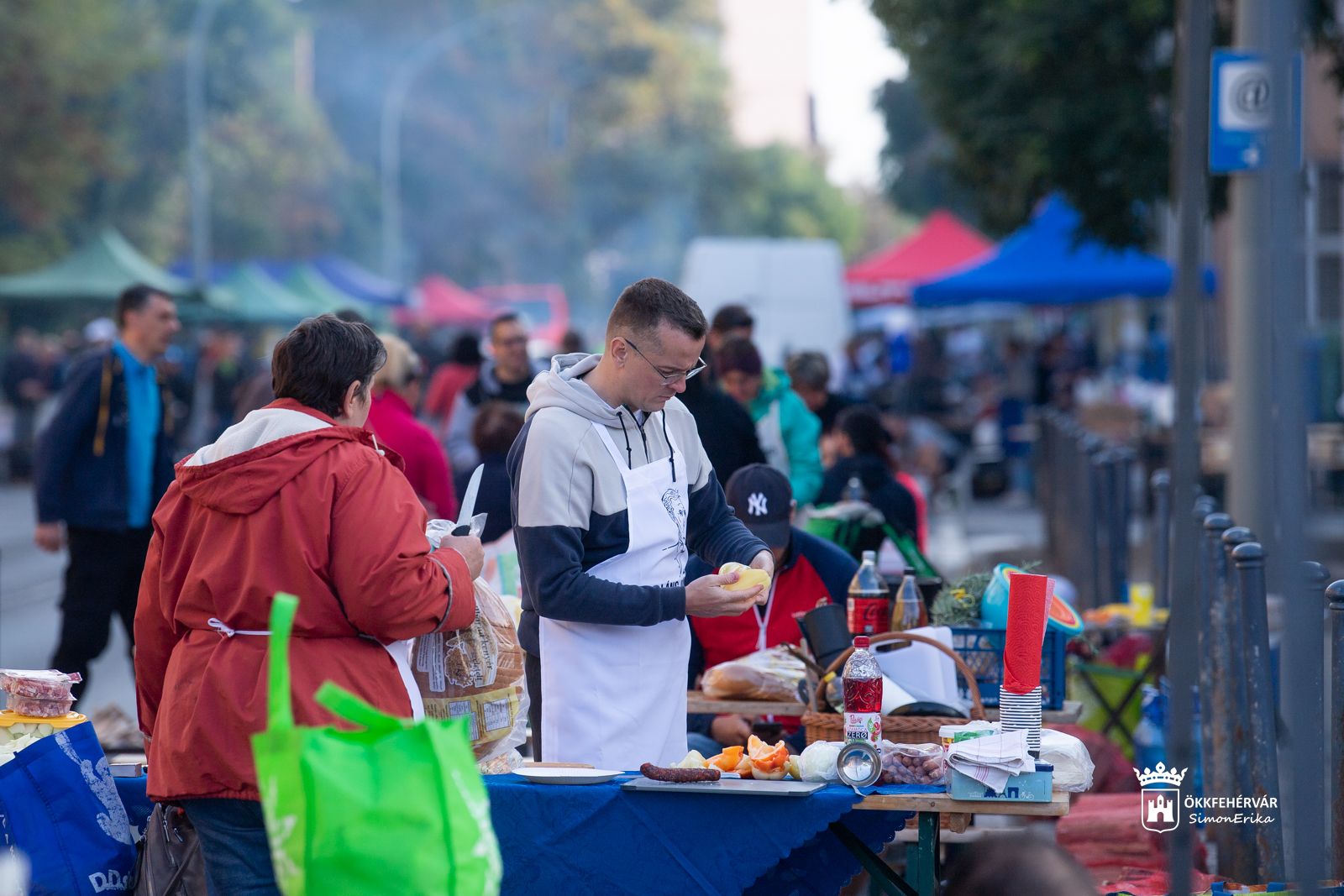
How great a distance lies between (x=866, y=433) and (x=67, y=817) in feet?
15.3

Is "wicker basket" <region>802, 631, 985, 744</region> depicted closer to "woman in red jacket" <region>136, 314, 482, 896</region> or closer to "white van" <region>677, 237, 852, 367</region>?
"woman in red jacket" <region>136, 314, 482, 896</region>

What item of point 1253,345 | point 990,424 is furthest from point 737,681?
point 990,424

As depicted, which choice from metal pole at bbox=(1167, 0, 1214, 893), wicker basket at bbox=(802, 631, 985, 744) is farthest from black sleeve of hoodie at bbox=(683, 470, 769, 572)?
metal pole at bbox=(1167, 0, 1214, 893)

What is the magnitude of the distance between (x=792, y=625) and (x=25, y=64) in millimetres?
27933

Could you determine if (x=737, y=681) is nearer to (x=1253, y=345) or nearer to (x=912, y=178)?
(x=1253, y=345)

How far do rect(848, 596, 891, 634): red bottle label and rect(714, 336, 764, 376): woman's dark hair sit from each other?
341 centimetres

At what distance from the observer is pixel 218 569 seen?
364 centimetres

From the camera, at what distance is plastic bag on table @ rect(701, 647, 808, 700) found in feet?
17.6

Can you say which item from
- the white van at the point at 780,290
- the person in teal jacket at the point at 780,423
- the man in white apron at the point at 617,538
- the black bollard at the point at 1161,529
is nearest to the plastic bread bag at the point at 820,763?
the man in white apron at the point at 617,538

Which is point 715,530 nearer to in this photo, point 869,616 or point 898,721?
point 898,721

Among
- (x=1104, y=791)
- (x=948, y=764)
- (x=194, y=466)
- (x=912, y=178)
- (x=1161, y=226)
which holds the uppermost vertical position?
(x=912, y=178)

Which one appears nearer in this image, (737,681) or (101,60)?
(737,681)

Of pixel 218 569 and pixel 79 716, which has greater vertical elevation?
pixel 218 569

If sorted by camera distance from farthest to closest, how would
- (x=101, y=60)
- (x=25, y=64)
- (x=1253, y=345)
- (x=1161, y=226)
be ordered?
(x=101, y=60) → (x=25, y=64) → (x=1161, y=226) → (x=1253, y=345)
